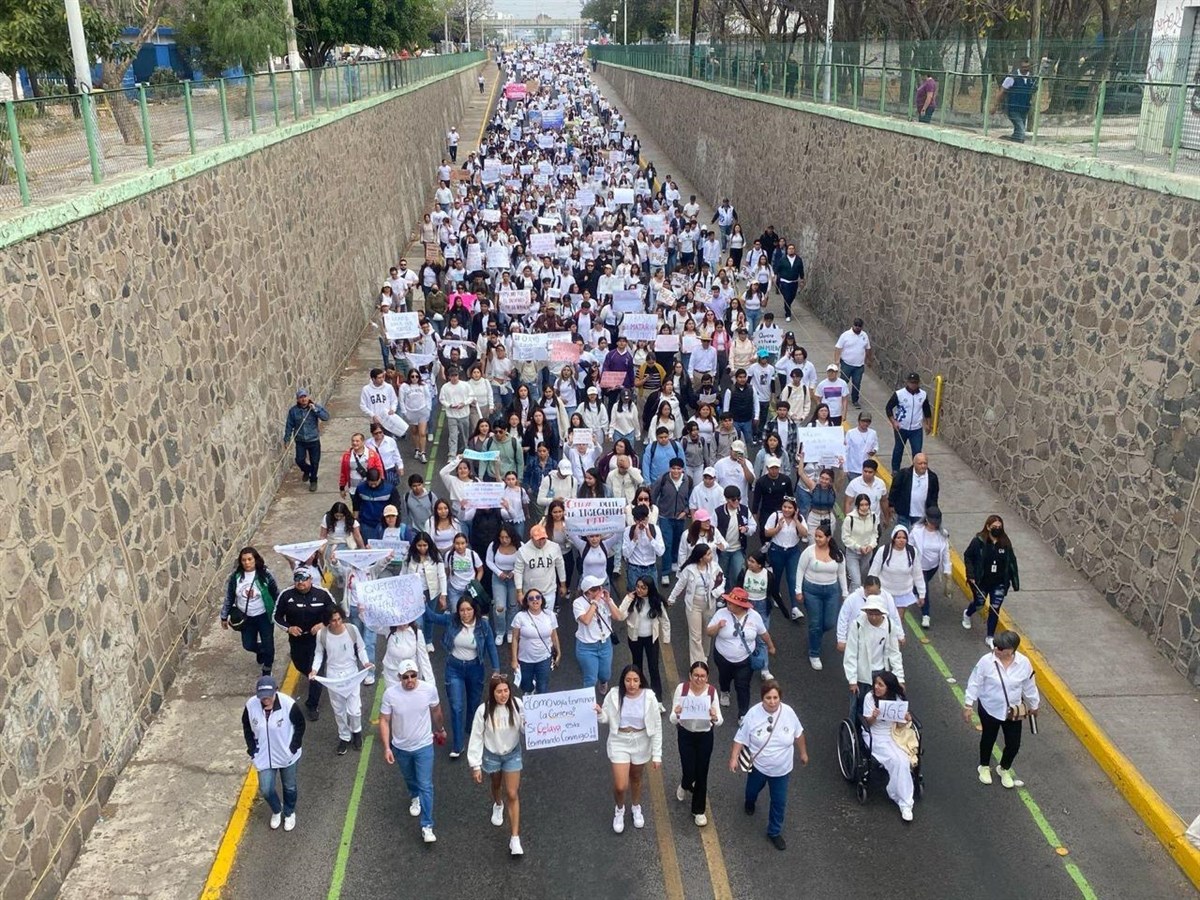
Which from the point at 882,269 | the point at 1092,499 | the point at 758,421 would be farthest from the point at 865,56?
the point at 1092,499

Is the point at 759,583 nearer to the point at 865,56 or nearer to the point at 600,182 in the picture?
the point at 865,56

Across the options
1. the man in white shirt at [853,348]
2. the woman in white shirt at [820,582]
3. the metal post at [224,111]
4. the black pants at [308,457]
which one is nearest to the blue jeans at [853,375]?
the man in white shirt at [853,348]

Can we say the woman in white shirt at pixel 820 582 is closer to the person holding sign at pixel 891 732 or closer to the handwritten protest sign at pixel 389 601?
the person holding sign at pixel 891 732

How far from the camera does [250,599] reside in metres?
9.90

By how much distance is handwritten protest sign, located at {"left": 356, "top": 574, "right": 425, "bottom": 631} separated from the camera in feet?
29.3

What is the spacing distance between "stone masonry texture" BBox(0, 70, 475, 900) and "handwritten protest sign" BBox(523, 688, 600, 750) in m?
3.59

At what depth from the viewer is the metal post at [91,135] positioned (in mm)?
10328

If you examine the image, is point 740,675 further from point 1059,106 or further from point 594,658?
point 1059,106

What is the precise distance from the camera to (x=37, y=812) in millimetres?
7773

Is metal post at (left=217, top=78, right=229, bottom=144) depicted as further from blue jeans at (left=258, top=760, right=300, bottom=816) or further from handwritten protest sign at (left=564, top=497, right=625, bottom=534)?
blue jeans at (left=258, top=760, right=300, bottom=816)

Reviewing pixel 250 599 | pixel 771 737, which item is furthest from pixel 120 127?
pixel 771 737

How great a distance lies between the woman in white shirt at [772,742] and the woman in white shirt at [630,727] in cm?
61

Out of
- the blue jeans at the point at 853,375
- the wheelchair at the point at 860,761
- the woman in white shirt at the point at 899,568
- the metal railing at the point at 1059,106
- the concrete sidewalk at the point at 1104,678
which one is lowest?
the concrete sidewalk at the point at 1104,678

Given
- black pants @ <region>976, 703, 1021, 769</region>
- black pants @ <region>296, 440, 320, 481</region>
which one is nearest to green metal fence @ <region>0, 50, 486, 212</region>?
black pants @ <region>296, 440, 320, 481</region>
